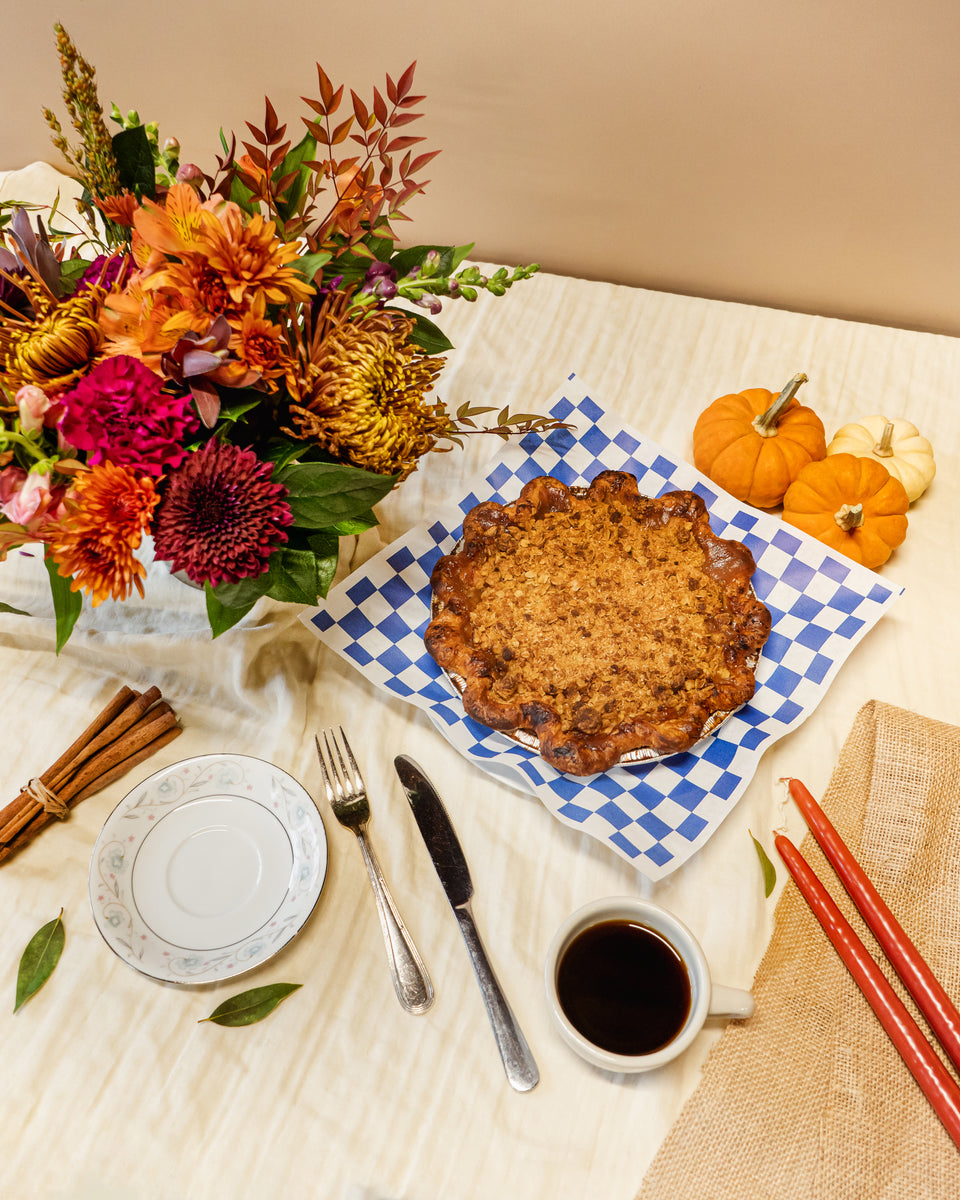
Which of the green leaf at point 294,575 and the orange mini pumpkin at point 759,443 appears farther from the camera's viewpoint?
the orange mini pumpkin at point 759,443

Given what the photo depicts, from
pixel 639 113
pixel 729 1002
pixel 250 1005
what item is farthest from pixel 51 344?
pixel 639 113

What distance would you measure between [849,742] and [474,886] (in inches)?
21.3

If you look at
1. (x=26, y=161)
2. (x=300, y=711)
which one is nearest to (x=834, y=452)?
(x=300, y=711)

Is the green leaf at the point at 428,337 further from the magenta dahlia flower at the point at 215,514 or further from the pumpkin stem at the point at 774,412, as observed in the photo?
the pumpkin stem at the point at 774,412

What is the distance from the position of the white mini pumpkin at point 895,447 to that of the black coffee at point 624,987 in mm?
874

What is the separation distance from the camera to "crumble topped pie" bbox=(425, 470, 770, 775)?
43.7 inches

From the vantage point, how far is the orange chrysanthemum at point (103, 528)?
31.1 inches

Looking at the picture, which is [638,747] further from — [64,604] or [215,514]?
[64,604]

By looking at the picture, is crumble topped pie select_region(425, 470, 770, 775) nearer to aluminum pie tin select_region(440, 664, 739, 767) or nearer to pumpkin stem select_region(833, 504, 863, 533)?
aluminum pie tin select_region(440, 664, 739, 767)

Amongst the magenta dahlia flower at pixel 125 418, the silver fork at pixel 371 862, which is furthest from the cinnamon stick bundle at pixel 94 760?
the magenta dahlia flower at pixel 125 418

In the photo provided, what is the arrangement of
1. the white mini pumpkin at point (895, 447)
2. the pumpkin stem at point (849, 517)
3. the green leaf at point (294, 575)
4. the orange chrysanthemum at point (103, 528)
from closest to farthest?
the orange chrysanthemum at point (103, 528)
the green leaf at point (294, 575)
the pumpkin stem at point (849, 517)
the white mini pumpkin at point (895, 447)

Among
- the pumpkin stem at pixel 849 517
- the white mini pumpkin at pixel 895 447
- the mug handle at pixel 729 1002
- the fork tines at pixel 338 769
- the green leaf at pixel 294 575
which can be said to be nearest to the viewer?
the mug handle at pixel 729 1002

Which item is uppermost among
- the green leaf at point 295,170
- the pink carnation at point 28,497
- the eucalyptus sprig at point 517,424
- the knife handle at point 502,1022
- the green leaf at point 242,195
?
the green leaf at point 295,170

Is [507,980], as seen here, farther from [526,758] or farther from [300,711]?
[300,711]
